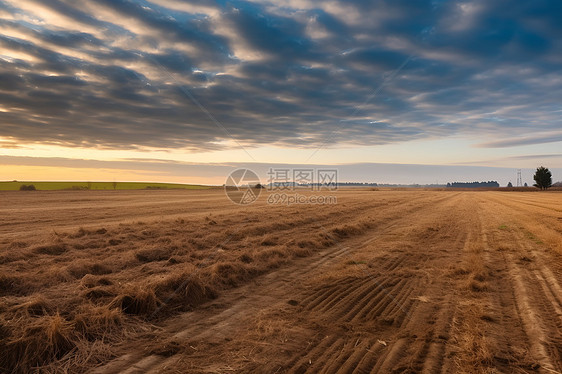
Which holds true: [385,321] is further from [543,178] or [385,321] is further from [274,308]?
[543,178]

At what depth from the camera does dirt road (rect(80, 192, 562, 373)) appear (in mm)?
4816

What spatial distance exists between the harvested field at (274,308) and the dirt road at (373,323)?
0.10ft

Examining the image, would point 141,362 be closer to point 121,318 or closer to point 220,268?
point 121,318

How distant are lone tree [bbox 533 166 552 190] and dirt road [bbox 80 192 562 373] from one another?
556 ft

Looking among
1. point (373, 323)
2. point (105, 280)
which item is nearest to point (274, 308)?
point (373, 323)

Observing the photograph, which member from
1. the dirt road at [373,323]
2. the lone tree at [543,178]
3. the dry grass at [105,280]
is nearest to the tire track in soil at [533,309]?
the dirt road at [373,323]

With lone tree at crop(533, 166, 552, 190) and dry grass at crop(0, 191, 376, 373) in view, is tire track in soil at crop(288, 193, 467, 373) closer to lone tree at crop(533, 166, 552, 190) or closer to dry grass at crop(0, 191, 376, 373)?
dry grass at crop(0, 191, 376, 373)

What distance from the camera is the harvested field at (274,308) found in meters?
4.88

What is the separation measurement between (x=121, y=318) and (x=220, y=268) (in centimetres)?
348

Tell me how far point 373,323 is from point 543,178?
178541 mm

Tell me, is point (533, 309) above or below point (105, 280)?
below

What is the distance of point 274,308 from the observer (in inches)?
277

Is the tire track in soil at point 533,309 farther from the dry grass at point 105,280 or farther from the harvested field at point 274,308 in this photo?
the dry grass at point 105,280

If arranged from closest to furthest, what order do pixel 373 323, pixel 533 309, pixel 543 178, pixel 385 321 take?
pixel 373 323, pixel 385 321, pixel 533 309, pixel 543 178
